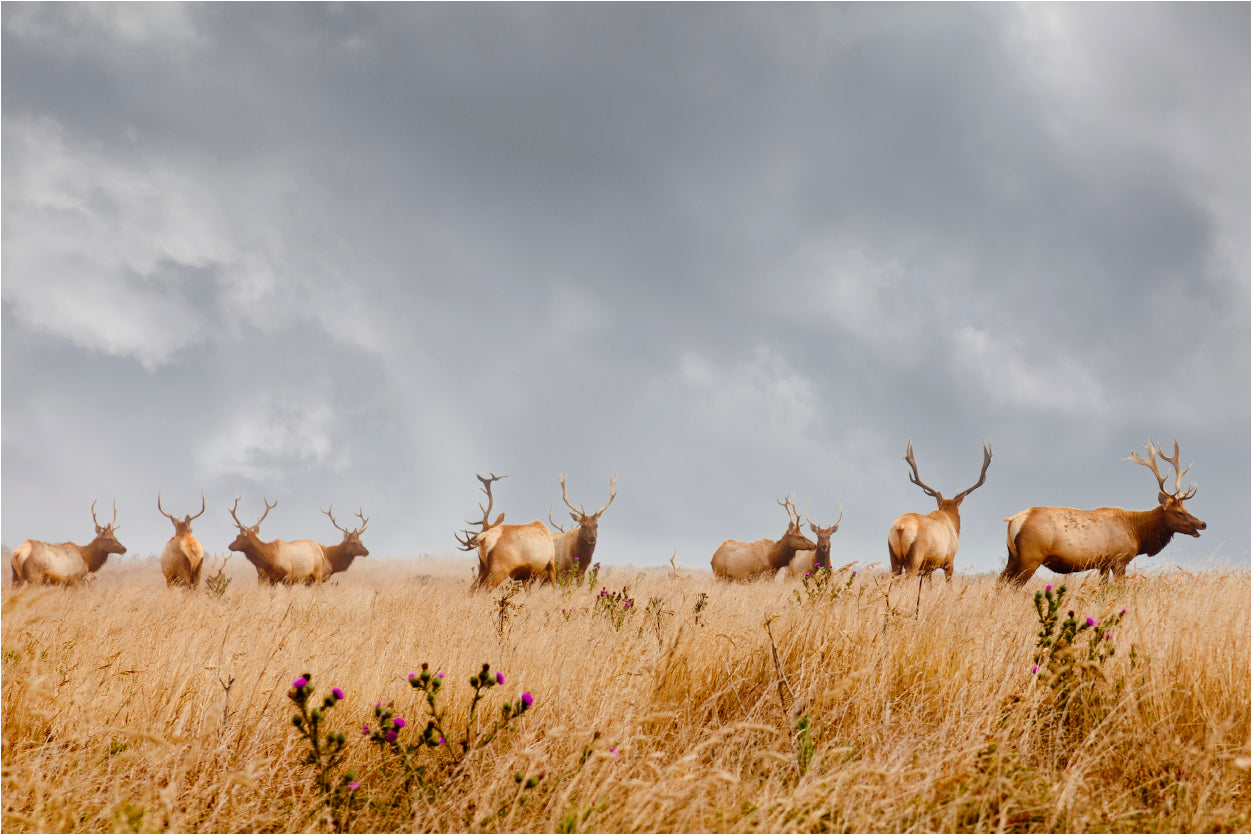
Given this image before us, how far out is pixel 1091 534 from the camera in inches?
420

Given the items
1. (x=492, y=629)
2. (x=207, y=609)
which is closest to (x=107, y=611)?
(x=207, y=609)

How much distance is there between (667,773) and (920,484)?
12.2m

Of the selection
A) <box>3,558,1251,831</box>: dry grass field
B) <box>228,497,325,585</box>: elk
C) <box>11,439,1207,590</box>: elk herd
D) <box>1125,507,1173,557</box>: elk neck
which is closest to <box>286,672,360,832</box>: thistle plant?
<box>3,558,1251,831</box>: dry grass field

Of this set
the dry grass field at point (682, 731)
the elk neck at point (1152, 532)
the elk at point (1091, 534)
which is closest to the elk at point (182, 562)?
the dry grass field at point (682, 731)

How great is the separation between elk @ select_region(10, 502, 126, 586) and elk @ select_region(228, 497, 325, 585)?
3.13 metres

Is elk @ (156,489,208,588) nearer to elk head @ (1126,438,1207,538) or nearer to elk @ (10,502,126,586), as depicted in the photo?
elk @ (10,502,126,586)

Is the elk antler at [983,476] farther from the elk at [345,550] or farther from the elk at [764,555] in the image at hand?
the elk at [345,550]

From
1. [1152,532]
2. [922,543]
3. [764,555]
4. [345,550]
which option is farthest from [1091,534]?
[345,550]

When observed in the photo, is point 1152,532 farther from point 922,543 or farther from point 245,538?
point 245,538

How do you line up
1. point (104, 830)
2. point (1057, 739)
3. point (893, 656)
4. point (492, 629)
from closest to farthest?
point (104, 830) → point (1057, 739) → point (893, 656) → point (492, 629)

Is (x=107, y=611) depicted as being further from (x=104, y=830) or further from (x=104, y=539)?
(x=104, y=539)

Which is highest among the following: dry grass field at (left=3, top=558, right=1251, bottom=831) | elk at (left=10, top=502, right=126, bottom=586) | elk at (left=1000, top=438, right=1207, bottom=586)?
elk at (left=1000, top=438, right=1207, bottom=586)

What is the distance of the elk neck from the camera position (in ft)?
35.7

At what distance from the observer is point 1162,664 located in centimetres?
367
